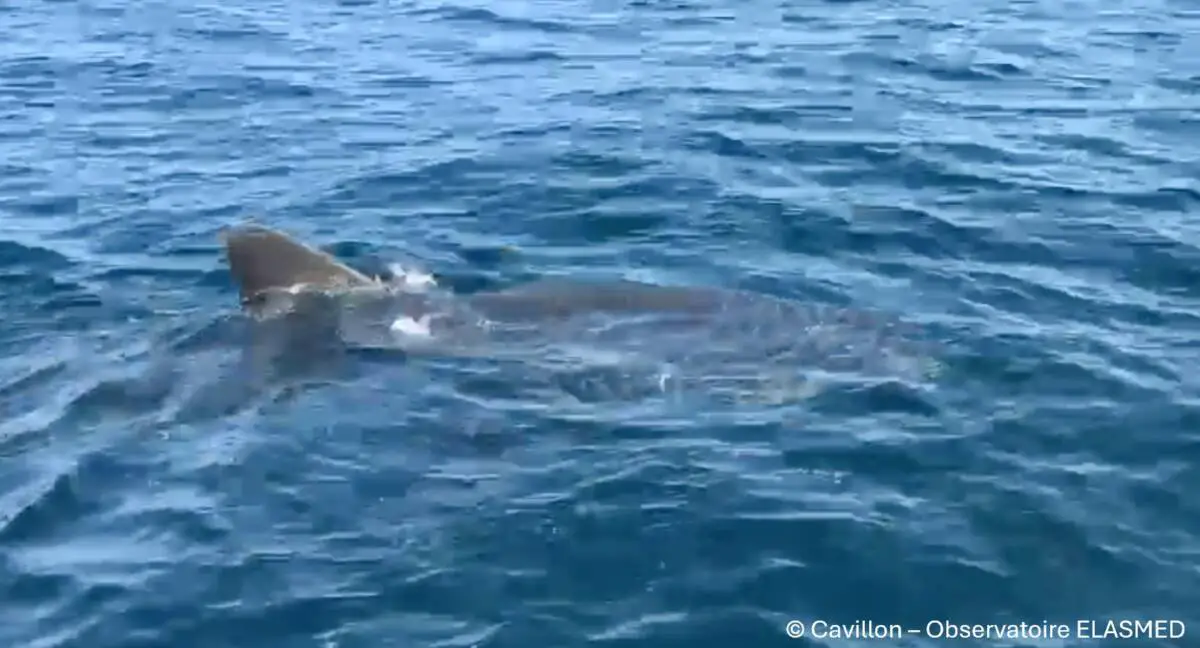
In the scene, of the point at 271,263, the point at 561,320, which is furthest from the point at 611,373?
the point at 271,263

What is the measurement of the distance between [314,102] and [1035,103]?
1071 cm

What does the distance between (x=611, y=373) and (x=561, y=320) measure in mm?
1267

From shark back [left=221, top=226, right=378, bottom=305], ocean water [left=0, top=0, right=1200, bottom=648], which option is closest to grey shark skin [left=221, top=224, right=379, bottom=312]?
shark back [left=221, top=226, right=378, bottom=305]

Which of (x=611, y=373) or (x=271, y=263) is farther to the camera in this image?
(x=271, y=263)

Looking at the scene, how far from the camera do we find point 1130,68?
997 inches

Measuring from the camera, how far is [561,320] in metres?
16.4

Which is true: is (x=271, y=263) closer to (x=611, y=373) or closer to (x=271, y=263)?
(x=271, y=263)

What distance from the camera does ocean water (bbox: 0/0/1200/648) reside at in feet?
39.2

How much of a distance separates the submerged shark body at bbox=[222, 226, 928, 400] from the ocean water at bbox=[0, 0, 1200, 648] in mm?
452

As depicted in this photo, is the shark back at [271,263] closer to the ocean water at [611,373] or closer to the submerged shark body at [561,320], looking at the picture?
the submerged shark body at [561,320]

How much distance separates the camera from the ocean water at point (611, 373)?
1196cm

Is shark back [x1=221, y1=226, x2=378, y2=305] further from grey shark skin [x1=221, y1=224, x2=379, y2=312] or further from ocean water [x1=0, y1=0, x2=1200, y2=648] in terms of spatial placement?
ocean water [x1=0, y1=0, x2=1200, y2=648]

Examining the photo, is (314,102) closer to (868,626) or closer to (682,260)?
(682,260)

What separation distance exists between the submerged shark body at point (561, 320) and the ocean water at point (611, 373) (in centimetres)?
45
